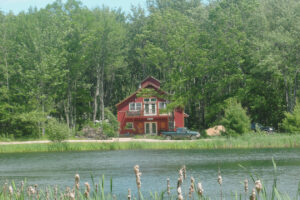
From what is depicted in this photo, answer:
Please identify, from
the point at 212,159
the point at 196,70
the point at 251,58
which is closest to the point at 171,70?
the point at 196,70

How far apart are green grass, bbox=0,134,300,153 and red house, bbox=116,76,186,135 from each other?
782 inches

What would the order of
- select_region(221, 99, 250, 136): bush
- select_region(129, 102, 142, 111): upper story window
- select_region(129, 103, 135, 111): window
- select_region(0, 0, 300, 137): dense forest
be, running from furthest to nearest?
select_region(129, 103, 135, 111): window
select_region(129, 102, 142, 111): upper story window
select_region(0, 0, 300, 137): dense forest
select_region(221, 99, 250, 136): bush

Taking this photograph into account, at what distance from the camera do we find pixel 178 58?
61281 mm

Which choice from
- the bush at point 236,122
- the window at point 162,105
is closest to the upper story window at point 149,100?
the window at point 162,105

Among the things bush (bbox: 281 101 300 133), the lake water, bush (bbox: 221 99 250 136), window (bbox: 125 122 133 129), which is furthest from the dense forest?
the lake water

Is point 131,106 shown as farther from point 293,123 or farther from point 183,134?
point 293,123

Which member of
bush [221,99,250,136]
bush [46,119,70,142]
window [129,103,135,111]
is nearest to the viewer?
bush [46,119,70,142]

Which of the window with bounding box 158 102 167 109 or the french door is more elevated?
the window with bounding box 158 102 167 109

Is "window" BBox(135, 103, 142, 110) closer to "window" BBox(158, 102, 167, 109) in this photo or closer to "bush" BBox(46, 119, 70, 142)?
"window" BBox(158, 102, 167, 109)

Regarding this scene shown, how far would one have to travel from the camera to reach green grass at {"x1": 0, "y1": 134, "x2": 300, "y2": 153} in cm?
4194

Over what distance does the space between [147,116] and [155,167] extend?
113ft

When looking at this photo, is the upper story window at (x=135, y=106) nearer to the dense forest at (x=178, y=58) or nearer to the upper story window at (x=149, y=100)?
the upper story window at (x=149, y=100)

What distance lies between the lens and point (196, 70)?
60.2m

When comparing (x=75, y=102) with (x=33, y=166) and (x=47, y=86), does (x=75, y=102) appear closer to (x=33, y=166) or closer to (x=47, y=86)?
(x=47, y=86)
